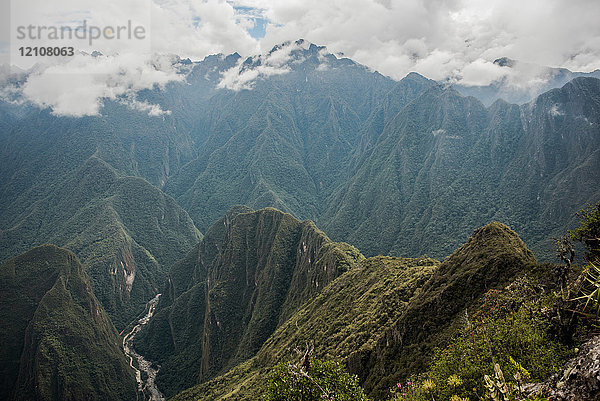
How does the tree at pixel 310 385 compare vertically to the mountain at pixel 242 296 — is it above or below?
above

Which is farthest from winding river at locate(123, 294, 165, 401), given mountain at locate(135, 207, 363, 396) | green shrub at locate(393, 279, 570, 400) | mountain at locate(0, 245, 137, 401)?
green shrub at locate(393, 279, 570, 400)

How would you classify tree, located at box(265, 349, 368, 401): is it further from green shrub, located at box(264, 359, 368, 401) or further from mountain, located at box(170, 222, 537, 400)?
mountain, located at box(170, 222, 537, 400)

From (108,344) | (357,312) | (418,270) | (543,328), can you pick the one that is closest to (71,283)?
(108,344)

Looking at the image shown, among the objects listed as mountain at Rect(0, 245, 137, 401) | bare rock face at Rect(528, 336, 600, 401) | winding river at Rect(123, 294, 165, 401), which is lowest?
winding river at Rect(123, 294, 165, 401)

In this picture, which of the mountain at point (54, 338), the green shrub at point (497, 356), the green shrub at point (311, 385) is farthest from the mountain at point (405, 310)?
the mountain at point (54, 338)

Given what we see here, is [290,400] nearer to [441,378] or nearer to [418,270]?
[441,378]

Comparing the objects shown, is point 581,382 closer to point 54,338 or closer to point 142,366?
point 54,338

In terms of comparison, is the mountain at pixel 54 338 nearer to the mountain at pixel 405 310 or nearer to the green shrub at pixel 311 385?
the mountain at pixel 405 310
